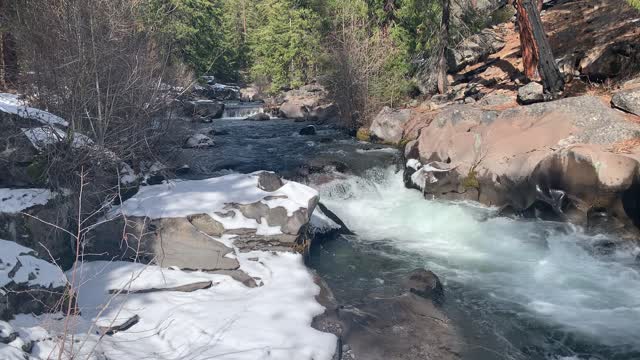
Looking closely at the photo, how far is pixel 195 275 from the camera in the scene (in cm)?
654

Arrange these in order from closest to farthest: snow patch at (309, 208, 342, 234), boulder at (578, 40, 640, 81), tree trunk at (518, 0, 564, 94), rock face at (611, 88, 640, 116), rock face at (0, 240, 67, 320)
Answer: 1. rock face at (0, 240, 67, 320)
2. snow patch at (309, 208, 342, 234)
3. rock face at (611, 88, 640, 116)
4. boulder at (578, 40, 640, 81)
5. tree trunk at (518, 0, 564, 94)

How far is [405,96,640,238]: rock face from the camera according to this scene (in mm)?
9516

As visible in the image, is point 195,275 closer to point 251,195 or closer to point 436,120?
point 251,195

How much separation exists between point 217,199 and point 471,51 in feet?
56.1

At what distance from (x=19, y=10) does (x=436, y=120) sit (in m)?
10.6

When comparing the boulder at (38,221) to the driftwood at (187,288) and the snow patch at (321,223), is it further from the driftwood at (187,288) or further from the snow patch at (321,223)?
the snow patch at (321,223)

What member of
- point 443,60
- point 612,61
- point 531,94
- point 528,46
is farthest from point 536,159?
point 443,60

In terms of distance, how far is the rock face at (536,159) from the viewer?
31.2ft

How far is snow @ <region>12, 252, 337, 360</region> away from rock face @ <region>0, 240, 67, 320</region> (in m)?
0.15

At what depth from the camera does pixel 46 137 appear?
704 centimetres

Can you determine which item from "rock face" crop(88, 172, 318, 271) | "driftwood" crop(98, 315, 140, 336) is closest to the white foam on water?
"rock face" crop(88, 172, 318, 271)

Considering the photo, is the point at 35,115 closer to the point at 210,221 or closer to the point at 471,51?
the point at 210,221


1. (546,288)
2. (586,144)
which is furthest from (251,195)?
(586,144)

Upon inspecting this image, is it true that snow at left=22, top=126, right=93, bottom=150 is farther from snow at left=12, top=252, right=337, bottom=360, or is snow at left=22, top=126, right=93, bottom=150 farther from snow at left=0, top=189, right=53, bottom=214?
snow at left=12, top=252, right=337, bottom=360
